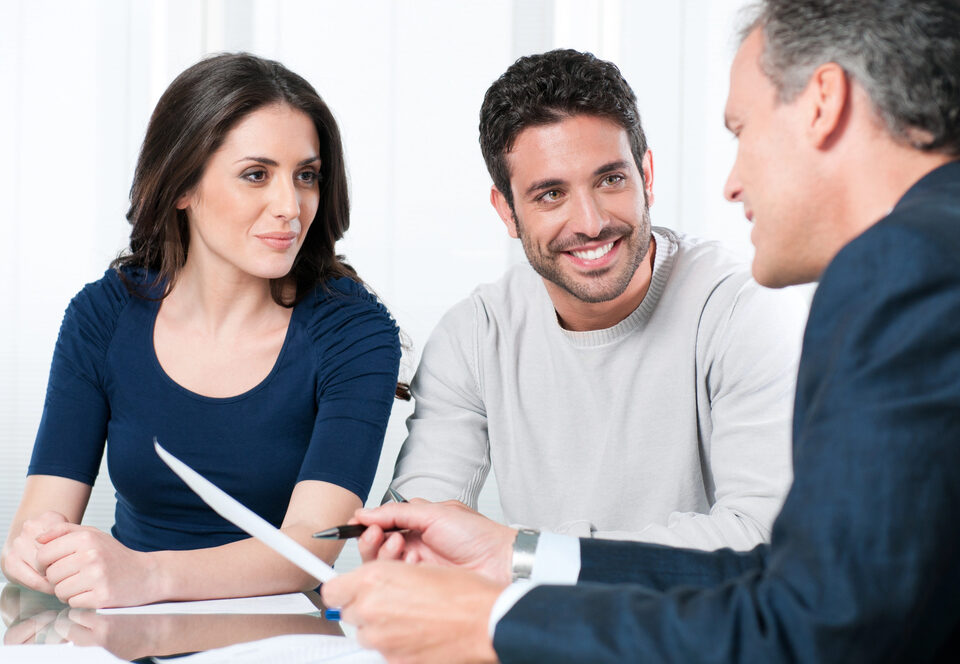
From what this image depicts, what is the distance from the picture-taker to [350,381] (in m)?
1.67

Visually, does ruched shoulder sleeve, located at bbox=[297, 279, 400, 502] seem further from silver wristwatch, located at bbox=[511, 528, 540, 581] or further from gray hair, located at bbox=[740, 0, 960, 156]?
gray hair, located at bbox=[740, 0, 960, 156]

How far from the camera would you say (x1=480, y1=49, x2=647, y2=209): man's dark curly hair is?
1.70 meters

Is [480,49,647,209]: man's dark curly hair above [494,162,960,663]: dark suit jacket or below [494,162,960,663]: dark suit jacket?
above

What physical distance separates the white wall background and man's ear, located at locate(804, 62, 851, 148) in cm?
230

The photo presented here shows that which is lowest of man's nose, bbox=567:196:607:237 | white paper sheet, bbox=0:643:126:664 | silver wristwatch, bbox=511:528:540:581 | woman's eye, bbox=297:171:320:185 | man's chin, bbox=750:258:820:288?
white paper sheet, bbox=0:643:126:664

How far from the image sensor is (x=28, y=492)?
1627 millimetres

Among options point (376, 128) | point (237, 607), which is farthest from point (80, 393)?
point (376, 128)

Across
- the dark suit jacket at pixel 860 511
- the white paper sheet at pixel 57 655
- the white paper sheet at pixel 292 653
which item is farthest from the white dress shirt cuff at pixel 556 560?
the white paper sheet at pixel 57 655

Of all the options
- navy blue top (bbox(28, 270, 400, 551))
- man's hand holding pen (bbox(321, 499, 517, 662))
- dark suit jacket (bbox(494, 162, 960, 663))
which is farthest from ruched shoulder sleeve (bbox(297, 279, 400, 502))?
dark suit jacket (bbox(494, 162, 960, 663))

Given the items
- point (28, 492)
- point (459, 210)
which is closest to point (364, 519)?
point (28, 492)

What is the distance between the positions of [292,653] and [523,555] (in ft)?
0.91

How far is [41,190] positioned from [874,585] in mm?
3247

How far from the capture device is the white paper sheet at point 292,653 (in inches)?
36.0

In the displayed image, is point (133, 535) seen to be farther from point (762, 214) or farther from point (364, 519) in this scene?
point (762, 214)
